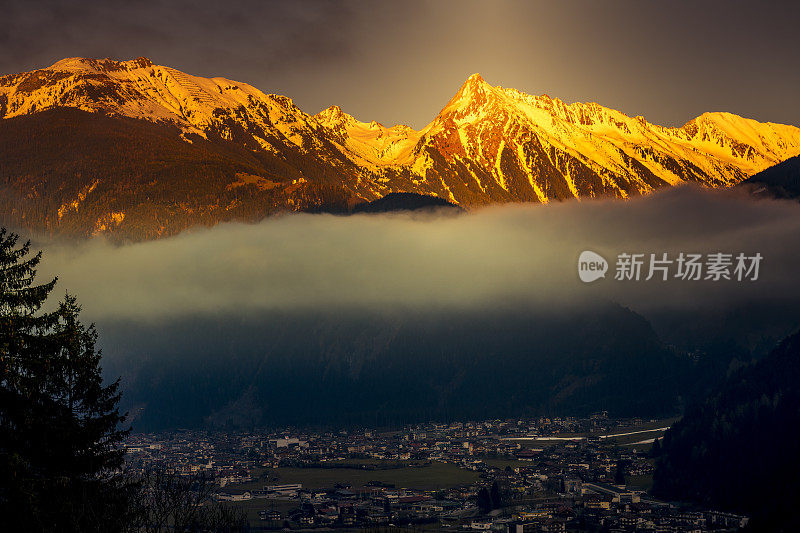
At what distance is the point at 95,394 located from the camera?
49906mm

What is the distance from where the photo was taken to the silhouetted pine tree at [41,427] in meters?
39.3

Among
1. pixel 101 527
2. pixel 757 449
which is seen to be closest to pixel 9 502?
pixel 101 527

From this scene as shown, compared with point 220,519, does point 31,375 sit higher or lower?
higher

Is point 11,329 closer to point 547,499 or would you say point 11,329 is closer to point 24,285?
point 24,285

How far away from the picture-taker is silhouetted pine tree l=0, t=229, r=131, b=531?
39344mm

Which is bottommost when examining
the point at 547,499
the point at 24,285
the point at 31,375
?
the point at 547,499

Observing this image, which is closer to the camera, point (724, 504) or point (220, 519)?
point (220, 519)

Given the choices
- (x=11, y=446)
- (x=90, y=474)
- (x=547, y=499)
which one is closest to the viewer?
(x=11, y=446)

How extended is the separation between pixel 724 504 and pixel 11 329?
156354 mm

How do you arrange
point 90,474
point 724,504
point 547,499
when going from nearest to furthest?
point 90,474 → point 724,504 → point 547,499

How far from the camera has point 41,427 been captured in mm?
42719

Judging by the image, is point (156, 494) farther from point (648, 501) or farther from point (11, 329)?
point (648, 501)

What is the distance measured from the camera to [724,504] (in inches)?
6909

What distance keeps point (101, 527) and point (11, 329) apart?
9.51 meters
